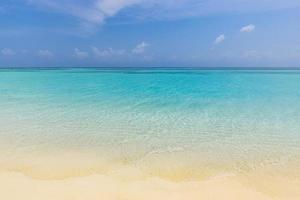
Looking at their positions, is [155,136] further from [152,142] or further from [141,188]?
[141,188]

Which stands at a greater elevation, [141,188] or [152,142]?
[152,142]

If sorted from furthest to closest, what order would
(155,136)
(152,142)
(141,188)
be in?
(155,136) < (152,142) < (141,188)

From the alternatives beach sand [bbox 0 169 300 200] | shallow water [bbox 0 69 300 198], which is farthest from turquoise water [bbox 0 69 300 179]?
beach sand [bbox 0 169 300 200]

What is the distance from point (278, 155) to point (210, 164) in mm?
1340

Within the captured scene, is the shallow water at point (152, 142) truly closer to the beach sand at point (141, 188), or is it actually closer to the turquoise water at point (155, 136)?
the turquoise water at point (155, 136)

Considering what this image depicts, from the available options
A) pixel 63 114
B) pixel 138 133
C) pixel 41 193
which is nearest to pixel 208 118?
pixel 138 133

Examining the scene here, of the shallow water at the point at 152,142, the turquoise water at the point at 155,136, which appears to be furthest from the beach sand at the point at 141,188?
the turquoise water at the point at 155,136

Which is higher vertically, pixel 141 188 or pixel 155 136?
pixel 155 136

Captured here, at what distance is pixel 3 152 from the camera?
4.32m

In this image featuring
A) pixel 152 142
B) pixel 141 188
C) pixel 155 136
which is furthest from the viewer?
pixel 155 136

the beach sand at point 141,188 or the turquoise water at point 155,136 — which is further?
the turquoise water at point 155,136

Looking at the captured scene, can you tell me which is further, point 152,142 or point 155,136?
point 155,136

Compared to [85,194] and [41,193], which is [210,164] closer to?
[85,194]

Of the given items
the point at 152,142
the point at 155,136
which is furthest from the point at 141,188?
the point at 155,136
